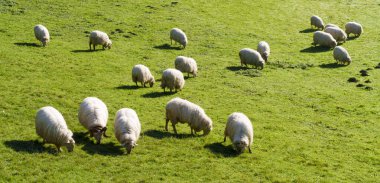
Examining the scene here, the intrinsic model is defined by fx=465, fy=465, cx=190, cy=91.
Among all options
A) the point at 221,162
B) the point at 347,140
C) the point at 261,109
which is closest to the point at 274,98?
the point at 261,109

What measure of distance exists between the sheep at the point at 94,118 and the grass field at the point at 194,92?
549mm

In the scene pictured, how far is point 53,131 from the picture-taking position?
18.5 metres

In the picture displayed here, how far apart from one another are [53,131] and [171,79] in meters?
11.0

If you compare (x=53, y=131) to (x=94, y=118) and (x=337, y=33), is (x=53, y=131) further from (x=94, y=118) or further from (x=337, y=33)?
(x=337, y=33)

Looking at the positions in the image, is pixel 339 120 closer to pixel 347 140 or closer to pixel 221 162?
pixel 347 140

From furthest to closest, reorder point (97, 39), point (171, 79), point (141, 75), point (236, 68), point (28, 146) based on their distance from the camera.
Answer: point (97, 39) → point (236, 68) → point (141, 75) → point (171, 79) → point (28, 146)

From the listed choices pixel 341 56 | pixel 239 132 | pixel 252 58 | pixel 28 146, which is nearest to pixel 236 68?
pixel 252 58

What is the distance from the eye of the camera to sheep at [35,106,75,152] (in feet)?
60.6

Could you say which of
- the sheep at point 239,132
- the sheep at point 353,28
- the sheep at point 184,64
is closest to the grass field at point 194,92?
the sheep at point 239,132

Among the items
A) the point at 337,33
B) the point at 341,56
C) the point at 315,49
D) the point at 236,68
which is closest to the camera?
the point at 236,68

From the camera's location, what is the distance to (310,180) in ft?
60.3

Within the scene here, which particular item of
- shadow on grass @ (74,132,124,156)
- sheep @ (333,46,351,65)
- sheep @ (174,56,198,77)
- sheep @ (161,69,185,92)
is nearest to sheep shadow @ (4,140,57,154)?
shadow on grass @ (74,132,124,156)

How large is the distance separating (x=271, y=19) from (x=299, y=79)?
20959 mm

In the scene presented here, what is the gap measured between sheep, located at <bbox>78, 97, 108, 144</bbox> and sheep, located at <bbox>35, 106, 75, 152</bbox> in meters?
1.25
